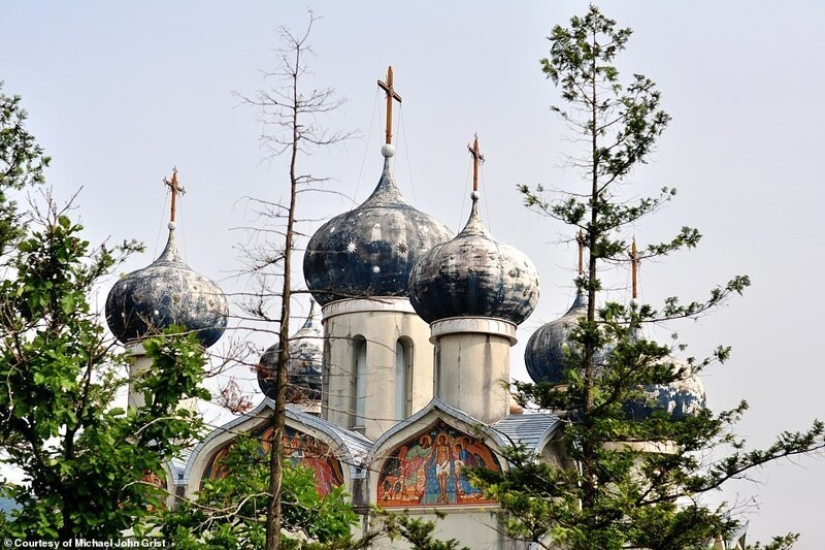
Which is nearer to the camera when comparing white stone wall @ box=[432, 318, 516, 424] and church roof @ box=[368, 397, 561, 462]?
church roof @ box=[368, 397, 561, 462]

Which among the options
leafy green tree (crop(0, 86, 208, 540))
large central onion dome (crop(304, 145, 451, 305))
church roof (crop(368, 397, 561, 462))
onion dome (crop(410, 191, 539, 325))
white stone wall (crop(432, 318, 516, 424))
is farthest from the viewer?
large central onion dome (crop(304, 145, 451, 305))

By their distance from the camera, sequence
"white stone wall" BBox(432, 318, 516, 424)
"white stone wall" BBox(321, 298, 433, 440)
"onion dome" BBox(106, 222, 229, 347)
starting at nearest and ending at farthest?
"white stone wall" BBox(432, 318, 516, 424)
"white stone wall" BBox(321, 298, 433, 440)
"onion dome" BBox(106, 222, 229, 347)

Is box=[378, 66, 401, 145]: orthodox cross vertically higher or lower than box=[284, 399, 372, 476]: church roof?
higher

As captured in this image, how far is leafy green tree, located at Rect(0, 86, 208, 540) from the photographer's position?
10414mm

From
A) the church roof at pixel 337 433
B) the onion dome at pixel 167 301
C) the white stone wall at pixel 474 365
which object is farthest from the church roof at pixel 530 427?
the onion dome at pixel 167 301

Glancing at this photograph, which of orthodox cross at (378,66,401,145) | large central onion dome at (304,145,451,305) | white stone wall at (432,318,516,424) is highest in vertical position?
orthodox cross at (378,66,401,145)

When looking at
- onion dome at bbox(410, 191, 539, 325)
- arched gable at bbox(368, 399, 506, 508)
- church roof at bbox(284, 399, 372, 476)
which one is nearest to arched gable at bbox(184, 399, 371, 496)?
church roof at bbox(284, 399, 372, 476)

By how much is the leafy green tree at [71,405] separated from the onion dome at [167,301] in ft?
34.9

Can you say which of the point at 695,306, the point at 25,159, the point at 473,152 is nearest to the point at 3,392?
Result: the point at 25,159

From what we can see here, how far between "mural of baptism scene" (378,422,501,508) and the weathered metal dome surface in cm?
547

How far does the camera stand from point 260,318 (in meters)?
9.83

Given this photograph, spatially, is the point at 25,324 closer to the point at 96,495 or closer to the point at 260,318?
the point at 96,495

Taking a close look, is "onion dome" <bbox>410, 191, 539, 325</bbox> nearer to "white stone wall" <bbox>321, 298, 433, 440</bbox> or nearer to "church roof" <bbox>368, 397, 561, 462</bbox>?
"white stone wall" <bbox>321, 298, 433, 440</bbox>

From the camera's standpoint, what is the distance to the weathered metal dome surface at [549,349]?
23.4m
